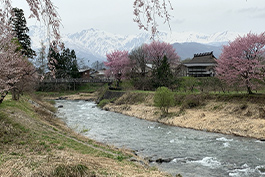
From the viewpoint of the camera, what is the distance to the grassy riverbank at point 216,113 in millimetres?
19592

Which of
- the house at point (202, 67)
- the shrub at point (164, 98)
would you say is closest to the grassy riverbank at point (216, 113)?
the shrub at point (164, 98)

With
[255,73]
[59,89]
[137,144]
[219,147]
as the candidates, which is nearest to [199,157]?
[219,147]

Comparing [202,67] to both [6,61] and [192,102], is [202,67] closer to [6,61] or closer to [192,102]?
[192,102]

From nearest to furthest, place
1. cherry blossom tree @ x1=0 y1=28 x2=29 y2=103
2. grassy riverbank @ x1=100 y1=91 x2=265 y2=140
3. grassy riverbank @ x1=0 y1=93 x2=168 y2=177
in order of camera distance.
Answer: grassy riverbank @ x1=0 y1=93 x2=168 y2=177 < cherry blossom tree @ x1=0 y1=28 x2=29 y2=103 < grassy riverbank @ x1=100 y1=91 x2=265 y2=140

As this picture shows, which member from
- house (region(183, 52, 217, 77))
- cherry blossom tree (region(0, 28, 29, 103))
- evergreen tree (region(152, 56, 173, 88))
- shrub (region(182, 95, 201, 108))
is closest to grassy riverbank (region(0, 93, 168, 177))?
cherry blossom tree (region(0, 28, 29, 103))

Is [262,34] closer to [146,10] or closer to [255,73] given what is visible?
[255,73]

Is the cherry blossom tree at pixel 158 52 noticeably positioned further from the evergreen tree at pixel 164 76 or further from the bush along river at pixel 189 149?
the bush along river at pixel 189 149

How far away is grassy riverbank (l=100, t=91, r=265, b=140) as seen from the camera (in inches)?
771

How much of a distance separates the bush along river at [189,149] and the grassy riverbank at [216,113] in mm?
1512

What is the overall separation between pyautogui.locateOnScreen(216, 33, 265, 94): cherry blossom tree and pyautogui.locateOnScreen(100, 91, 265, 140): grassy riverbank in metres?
2.13

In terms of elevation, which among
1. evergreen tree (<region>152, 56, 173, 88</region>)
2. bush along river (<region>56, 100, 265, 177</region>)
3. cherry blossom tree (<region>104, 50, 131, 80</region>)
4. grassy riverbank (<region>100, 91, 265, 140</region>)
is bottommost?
bush along river (<region>56, 100, 265, 177</region>)

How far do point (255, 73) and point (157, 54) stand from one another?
3259 cm

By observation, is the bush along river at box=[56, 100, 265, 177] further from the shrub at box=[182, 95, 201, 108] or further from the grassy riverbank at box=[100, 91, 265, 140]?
the shrub at box=[182, 95, 201, 108]

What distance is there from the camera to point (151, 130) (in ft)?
70.4
